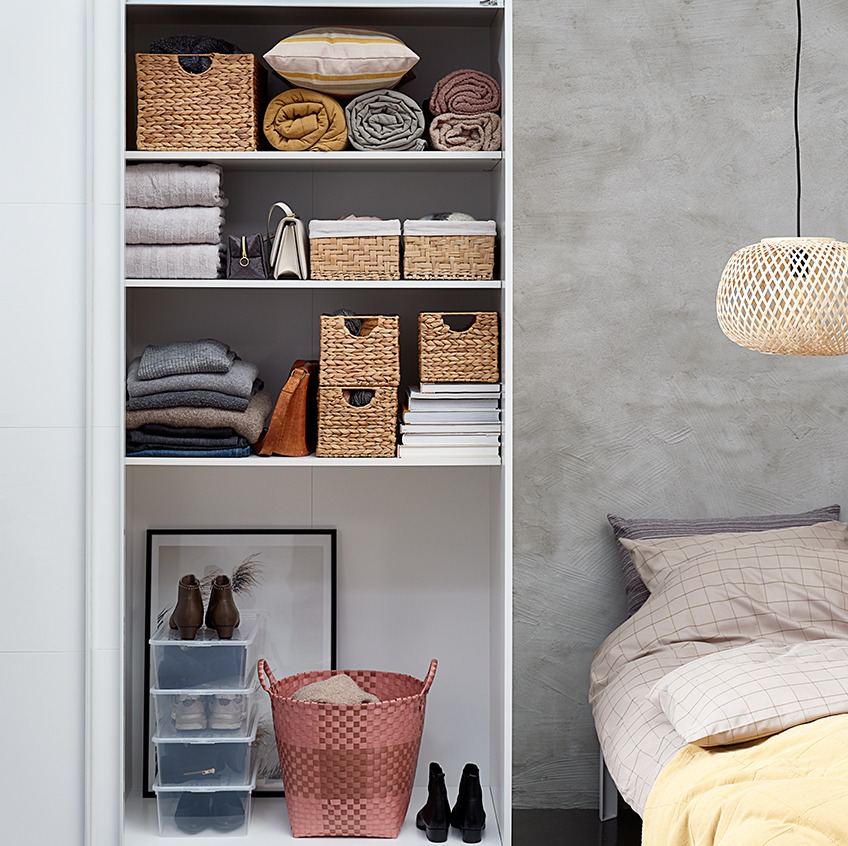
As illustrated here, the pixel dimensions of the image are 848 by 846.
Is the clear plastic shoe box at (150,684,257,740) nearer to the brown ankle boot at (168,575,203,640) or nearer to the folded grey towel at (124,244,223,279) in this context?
the brown ankle boot at (168,575,203,640)

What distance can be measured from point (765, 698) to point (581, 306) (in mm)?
1320

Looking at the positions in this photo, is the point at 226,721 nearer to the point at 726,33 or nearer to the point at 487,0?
the point at 487,0

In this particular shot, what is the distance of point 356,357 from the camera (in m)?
2.61

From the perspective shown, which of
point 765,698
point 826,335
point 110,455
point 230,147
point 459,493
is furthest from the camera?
point 459,493

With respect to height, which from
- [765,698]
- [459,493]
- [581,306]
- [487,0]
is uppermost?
[487,0]

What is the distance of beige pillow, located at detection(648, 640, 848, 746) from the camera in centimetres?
204

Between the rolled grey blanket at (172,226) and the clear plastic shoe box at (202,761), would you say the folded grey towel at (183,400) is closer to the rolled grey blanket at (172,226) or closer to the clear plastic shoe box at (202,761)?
the rolled grey blanket at (172,226)

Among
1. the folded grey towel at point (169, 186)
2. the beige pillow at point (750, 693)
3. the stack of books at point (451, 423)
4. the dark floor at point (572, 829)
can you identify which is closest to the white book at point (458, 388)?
the stack of books at point (451, 423)

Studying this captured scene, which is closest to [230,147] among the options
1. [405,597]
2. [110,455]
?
[110,455]

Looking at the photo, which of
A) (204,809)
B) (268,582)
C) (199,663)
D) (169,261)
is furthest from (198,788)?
(169,261)

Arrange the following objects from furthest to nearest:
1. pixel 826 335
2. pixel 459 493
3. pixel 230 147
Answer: pixel 459 493 < pixel 230 147 < pixel 826 335

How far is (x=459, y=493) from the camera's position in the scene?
9.79 ft

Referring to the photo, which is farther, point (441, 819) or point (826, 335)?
point (441, 819)

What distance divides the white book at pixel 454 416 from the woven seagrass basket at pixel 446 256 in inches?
13.2
